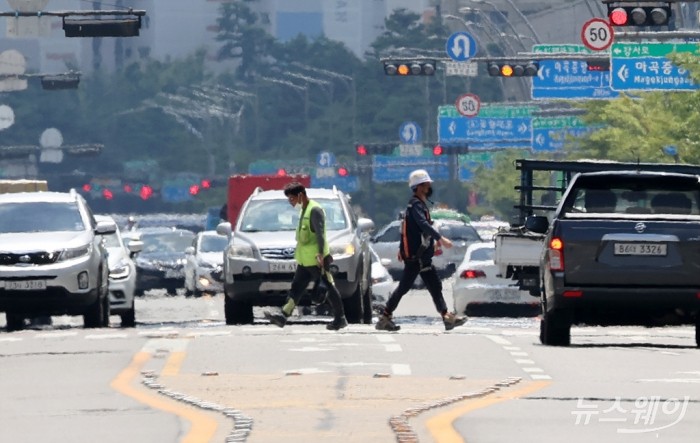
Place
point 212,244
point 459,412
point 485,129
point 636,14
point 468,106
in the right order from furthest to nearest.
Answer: point 485,129
point 468,106
point 212,244
point 636,14
point 459,412

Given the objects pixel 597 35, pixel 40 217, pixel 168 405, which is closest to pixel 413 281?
pixel 40 217

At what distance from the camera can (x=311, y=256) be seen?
2600 cm

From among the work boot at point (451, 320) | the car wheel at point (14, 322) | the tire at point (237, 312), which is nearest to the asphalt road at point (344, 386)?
the work boot at point (451, 320)

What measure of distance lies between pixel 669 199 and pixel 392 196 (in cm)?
10727

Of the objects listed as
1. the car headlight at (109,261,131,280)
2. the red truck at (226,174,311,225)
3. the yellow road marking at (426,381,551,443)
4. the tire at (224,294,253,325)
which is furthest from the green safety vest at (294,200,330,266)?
the red truck at (226,174,311,225)

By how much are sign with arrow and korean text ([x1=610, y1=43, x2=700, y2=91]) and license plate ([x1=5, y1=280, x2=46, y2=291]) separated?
28577mm

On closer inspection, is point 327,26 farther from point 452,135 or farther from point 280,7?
point 452,135

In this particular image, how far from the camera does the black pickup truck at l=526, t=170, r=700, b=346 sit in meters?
21.4

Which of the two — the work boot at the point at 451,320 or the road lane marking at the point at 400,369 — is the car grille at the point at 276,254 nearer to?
the work boot at the point at 451,320

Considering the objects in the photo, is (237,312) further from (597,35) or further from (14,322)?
(597,35)

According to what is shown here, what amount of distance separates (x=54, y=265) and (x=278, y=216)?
3093 mm

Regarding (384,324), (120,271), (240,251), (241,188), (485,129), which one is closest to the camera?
(384,324)

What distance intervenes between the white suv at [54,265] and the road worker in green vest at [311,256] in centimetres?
282

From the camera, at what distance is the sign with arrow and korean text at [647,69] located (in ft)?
179
